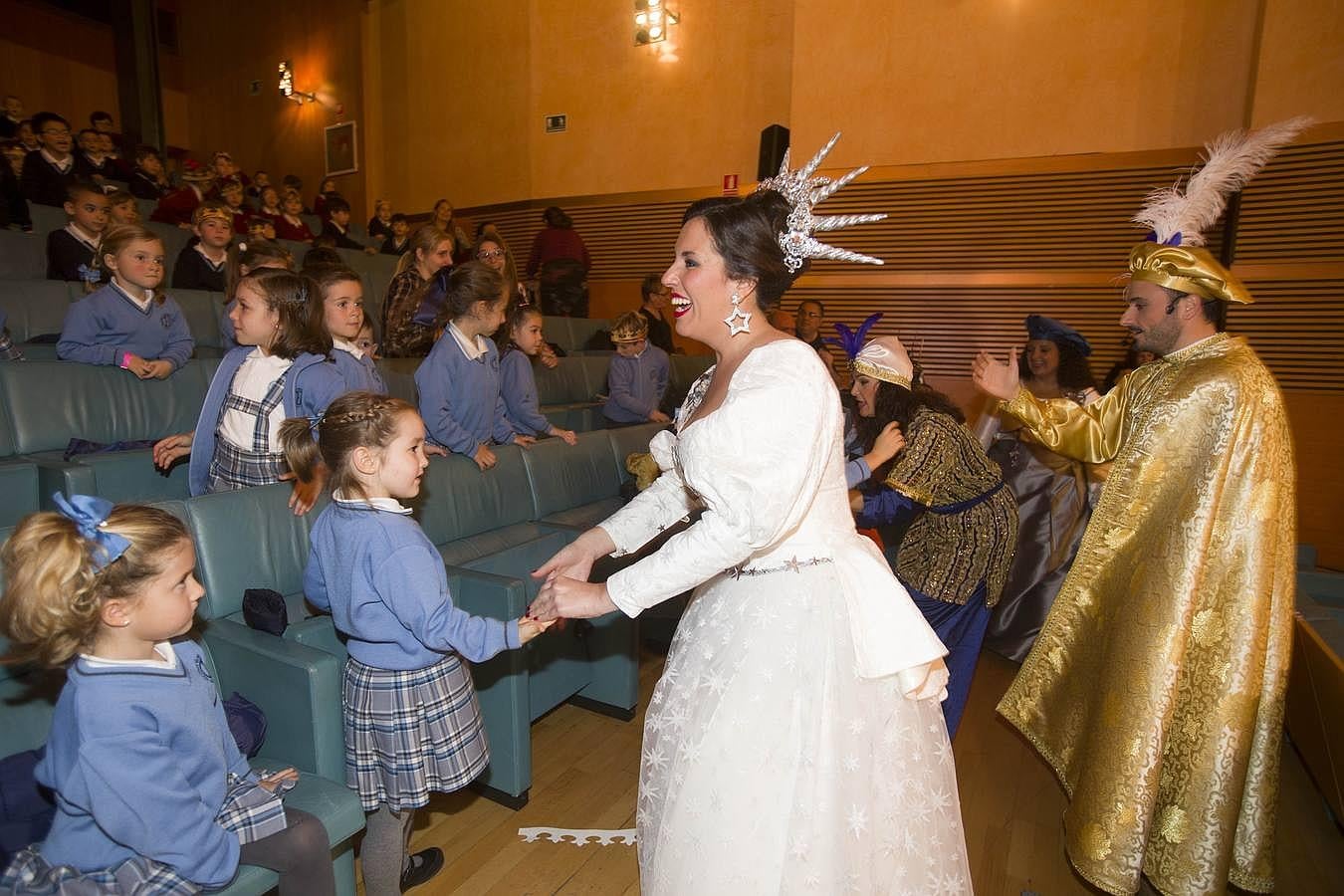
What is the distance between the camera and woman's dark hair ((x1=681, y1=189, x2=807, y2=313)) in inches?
59.9

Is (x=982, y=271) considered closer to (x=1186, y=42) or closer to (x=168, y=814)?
(x=1186, y=42)

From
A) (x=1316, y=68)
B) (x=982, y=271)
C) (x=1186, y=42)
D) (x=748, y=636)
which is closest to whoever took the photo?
(x=748, y=636)

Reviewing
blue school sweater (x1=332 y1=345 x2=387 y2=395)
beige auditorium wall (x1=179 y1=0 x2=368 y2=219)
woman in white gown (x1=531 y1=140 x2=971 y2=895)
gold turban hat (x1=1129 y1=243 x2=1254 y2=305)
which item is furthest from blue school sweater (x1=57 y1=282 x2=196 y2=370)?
beige auditorium wall (x1=179 y1=0 x2=368 y2=219)

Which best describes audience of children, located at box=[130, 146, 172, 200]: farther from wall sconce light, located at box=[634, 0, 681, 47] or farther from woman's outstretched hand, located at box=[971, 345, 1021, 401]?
woman's outstretched hand, located at box=[971, 345, 1021, 401]

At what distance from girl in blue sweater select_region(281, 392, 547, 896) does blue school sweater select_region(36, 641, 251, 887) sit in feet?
1.45

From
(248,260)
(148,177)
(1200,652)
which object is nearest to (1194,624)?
(1200,652)

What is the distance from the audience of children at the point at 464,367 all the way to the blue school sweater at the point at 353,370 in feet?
1.58

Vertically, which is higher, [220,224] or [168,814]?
[220,224]

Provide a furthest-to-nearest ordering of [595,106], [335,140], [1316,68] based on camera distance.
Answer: [335,140]
[595,106]
[1316,68]

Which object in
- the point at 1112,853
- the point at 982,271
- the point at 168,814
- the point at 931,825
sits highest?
the point at 982,271

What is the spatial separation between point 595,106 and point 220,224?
5.32 meters

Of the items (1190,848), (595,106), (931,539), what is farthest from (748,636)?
(595,106)

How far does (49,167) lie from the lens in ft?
19.2

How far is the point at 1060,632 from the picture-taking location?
2.42 metres
